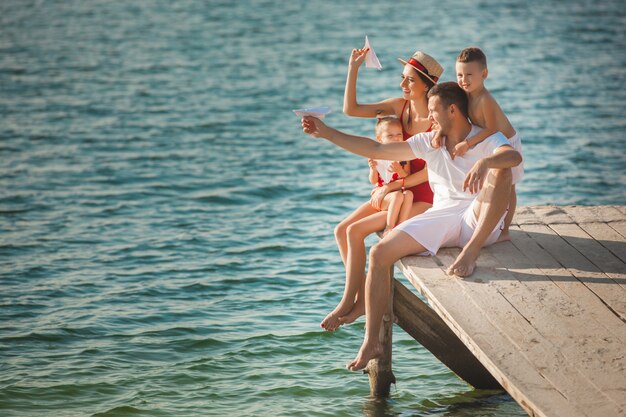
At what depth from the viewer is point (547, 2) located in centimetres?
3200

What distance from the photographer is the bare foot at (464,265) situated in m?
5.69

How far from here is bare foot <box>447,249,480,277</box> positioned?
569cm

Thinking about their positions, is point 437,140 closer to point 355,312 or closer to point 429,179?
point 429,179

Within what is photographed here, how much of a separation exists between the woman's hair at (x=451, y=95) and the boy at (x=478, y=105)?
0.04 meters

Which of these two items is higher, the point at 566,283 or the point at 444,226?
the point at 444,226

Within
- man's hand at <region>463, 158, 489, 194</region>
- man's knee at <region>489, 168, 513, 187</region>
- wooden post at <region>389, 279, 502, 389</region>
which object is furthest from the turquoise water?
man's hand at <region>463, 158, 489, 194</region>

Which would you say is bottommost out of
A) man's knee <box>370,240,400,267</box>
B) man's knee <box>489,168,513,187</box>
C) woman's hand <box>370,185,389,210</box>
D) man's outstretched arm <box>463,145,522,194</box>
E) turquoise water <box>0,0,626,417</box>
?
turquoise water <box>0,0,626,417</box>

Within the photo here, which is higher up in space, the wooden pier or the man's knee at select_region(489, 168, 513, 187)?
the man's knee at select_region(489, 168, 513, 187)

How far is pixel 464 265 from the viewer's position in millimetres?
5715

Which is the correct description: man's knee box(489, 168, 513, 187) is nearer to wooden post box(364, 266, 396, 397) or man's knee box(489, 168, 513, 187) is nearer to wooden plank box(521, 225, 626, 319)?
wooden plank box(521, 225, 626, 319)

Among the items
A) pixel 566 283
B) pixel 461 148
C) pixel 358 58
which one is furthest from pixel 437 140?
pixel 566 283

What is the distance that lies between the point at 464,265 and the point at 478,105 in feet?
3.39

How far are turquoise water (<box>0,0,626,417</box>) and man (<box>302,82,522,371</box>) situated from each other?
1283mm

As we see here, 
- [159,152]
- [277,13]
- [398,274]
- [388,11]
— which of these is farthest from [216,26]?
[398,274]
